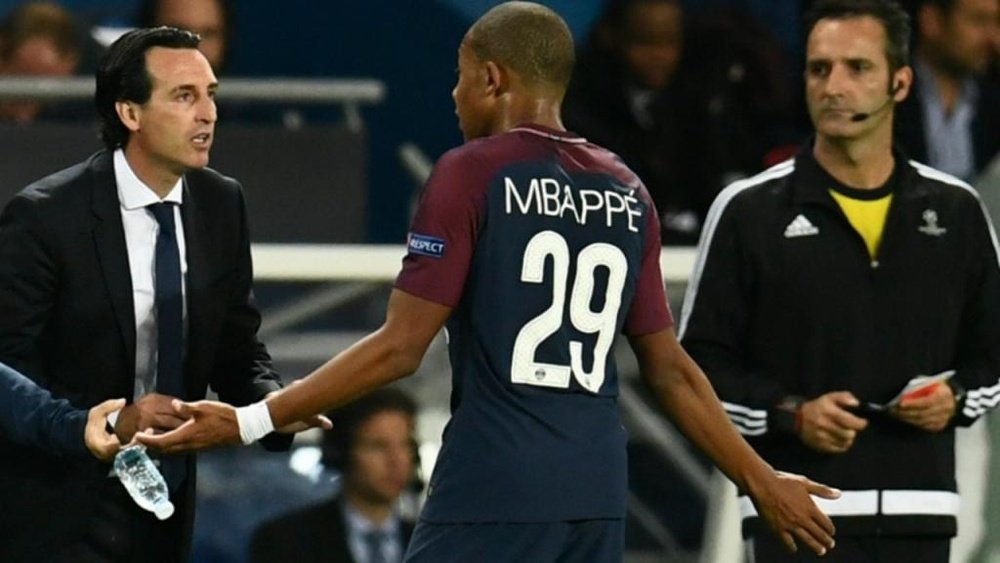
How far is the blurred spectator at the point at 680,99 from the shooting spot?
323 inches

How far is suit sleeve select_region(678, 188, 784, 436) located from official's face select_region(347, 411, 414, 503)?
1.78m

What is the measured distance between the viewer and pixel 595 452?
15.6 ft

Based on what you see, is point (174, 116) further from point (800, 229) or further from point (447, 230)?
point (800, 229)

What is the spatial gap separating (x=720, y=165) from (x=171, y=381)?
368cm

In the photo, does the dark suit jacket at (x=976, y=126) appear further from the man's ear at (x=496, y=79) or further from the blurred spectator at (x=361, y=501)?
the man's ear at (x=496, y=79)

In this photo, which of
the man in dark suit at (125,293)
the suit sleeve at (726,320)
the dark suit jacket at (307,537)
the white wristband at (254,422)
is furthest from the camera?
the dark suit jacket at (307,537)

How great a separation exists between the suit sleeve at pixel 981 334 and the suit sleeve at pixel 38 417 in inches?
83.4

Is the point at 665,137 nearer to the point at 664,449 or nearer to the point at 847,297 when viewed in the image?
the point at 664,449

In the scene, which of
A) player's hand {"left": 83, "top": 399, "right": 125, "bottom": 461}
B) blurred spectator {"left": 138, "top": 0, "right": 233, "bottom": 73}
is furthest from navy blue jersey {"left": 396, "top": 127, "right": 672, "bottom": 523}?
blurred spectator {"left": 138, "top": 0, "right": 233, "bottom": 73}

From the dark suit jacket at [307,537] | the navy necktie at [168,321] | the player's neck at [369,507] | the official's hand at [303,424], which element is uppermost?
the navy necktie at [168,321]

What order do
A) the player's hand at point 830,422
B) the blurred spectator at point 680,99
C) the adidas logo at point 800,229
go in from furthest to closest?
the blurred spectator at point 680,99 → the adidas logo at point 800,229 → the player's hand at point 830,422

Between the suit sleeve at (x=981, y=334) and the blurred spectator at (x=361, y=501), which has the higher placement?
the suit sleeve at (x=981, y=334)

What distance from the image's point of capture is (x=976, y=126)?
26.9ft

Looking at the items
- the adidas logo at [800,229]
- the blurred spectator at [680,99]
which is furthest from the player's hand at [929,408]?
the blurred spectator at [680,99]
